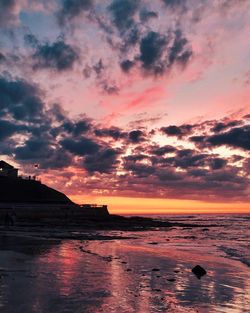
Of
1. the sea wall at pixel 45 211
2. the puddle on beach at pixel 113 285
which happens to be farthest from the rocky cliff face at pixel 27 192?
the puddle on beach at pixel 113 285

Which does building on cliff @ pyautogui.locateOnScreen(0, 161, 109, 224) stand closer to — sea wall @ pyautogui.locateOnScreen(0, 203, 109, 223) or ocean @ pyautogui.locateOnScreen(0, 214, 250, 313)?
sea wall @ pyautogui.locateOnScreen(0, 203, 109, 223)

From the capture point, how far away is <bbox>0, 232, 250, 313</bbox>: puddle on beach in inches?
507

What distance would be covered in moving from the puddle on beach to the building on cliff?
53.8 meters

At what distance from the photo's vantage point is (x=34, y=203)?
106062 mm

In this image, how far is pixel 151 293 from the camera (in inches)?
599

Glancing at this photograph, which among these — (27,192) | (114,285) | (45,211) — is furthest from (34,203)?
(114,285)

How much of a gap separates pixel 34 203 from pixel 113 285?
92683 millimetres

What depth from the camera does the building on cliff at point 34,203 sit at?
272 feet

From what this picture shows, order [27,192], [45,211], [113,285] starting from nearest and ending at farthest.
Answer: [113,285] < [45,211] < [27,192]

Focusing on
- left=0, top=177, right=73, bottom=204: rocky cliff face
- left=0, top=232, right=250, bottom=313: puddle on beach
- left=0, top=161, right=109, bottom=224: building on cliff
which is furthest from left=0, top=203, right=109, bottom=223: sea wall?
left=0, top=232, right=250, bottom=313: puddle on beach

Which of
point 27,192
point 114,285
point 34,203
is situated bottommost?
point 114,285

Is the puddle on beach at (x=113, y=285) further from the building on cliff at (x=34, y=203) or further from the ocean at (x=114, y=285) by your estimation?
the building on cliff at (x=34, y=203)

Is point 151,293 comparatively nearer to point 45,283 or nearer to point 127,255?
point 45,283

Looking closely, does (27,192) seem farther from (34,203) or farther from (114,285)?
(114,285)
